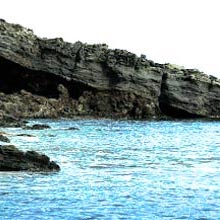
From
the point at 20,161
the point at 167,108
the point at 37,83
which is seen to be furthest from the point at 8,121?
the point at 20,161

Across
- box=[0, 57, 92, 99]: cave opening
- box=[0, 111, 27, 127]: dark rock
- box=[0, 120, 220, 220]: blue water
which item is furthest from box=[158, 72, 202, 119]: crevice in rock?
box=[0, 120, 220, 220]: blue water

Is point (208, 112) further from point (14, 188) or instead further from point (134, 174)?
point (14, 188)

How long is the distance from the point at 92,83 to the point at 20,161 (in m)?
75.1

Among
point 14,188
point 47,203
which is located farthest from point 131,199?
point 14,188

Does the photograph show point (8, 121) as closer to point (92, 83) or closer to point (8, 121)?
point (8, 121)

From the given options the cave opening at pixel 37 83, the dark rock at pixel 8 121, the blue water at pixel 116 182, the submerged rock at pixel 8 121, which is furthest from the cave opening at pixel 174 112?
the blue water at pixel 116 182

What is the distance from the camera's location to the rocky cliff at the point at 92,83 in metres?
113

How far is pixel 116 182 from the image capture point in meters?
36.9

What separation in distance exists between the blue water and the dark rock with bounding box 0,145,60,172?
3.99ft

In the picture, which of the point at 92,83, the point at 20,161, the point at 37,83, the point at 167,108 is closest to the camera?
the point at 20,161

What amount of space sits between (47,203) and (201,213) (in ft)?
23.6

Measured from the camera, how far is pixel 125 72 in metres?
115

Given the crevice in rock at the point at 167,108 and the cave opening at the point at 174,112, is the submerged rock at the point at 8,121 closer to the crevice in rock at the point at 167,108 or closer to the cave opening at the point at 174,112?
the crevice in rock at the point at 167,108

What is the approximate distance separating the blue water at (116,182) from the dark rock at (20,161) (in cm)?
122
